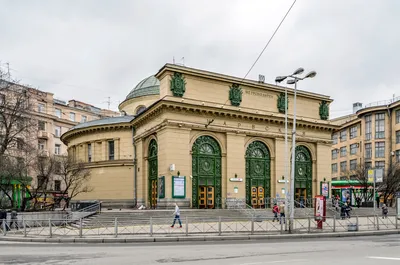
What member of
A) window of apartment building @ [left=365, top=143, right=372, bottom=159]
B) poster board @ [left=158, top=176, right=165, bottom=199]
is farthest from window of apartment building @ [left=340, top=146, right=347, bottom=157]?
poster board @ [left=158, top=176, right=165, bottom=199]

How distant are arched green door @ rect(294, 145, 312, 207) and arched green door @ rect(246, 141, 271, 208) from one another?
12.3 feet

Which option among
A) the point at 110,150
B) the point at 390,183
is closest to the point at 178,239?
the point at 110,150

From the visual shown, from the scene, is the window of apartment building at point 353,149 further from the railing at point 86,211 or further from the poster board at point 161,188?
the railing at point 86,211

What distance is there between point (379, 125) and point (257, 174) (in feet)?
132

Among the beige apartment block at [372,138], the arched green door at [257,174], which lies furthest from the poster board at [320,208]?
the beige apartment block at [372,138]

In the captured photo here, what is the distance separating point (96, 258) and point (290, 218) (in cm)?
1237

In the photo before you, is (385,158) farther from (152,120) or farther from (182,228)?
(182,228)

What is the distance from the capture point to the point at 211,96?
118 ft

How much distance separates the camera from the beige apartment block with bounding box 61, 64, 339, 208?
33.7 metres

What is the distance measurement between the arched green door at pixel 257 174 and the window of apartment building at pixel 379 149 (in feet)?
125

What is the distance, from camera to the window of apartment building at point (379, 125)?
6900 cm

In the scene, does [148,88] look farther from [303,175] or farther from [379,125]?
[379,125]

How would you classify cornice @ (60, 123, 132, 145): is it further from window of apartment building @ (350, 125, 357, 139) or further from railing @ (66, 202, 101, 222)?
window of apartment building @ (350, 125, 357, 139)

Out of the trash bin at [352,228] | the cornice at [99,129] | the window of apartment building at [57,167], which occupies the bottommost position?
the trash bin at [352,228]
